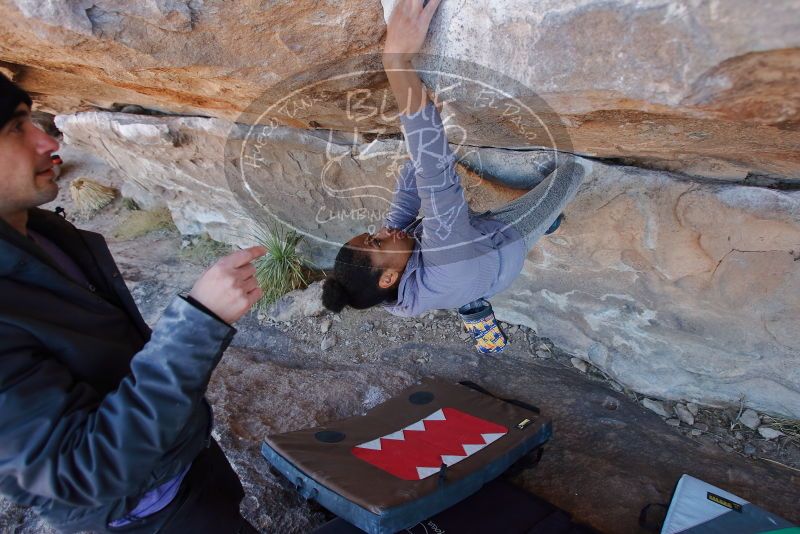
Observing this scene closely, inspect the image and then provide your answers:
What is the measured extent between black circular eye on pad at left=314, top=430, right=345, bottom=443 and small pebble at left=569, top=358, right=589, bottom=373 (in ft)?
5.08

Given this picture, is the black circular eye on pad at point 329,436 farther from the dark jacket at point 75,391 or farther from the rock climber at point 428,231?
the dark jacket at point 75,391

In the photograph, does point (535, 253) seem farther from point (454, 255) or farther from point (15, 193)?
point (15, 193)

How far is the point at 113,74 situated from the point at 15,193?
Answer: 121 cm

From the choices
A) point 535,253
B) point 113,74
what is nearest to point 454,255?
point 535,253

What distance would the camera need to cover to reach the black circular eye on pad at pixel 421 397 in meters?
2.67

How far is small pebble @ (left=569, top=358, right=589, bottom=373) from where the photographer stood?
311 centimetres

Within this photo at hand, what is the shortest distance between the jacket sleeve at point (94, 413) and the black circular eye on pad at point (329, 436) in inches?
58.0

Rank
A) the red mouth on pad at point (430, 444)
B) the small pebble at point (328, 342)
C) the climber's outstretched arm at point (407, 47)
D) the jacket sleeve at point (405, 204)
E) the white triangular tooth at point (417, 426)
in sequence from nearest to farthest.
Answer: the climber's outstretched arm at point (407, 47) < the jacket sleeve at point (405, 204) < the red mouth on pad at point (430, 444) < the white triangular tooth at point (417, 426) < the small pebble at point (328, 342)

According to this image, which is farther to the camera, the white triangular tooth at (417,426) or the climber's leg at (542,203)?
the white triangular tooth at (417,426)

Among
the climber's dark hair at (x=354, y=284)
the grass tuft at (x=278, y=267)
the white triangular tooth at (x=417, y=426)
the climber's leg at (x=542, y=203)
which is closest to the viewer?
the climber's dark hair at (x=354, y=284)

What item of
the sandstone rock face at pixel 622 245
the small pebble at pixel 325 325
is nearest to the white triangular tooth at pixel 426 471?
the sandstone rock face at pixel 622 245

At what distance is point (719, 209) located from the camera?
6.23 feet

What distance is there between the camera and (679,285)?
91.5 inches

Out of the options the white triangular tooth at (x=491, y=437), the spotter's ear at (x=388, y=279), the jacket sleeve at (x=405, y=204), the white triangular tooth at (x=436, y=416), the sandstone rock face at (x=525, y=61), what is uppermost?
the sandstone rock face at (x=525, y=61)
